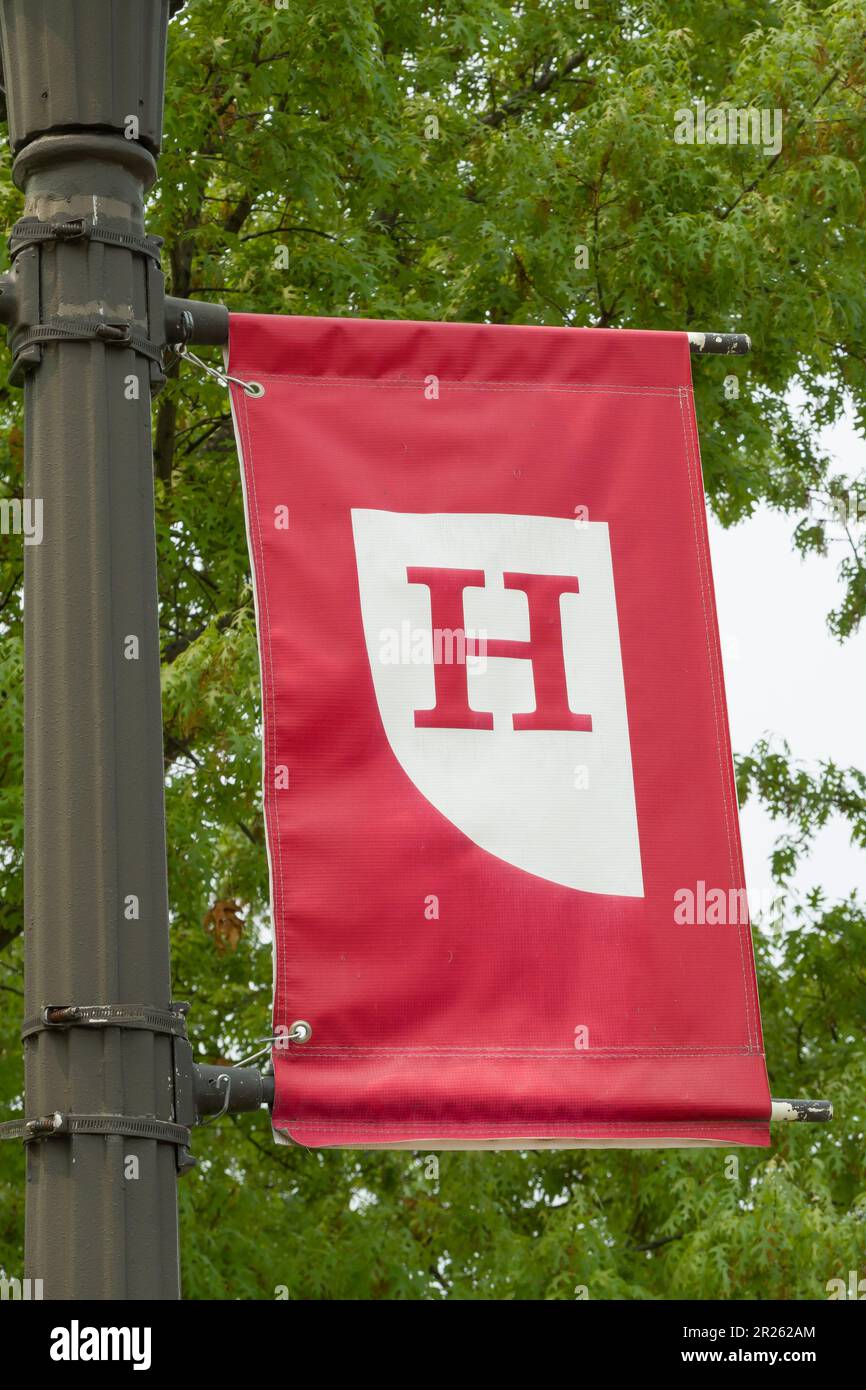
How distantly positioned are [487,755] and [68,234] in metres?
1.24

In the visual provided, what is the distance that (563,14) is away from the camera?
11.3 meters

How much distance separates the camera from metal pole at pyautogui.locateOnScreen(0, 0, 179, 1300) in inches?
112

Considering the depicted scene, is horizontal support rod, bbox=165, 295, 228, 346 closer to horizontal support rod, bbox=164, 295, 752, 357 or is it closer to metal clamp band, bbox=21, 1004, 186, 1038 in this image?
horizontal support rod, bbox=164, 295, 752, 357

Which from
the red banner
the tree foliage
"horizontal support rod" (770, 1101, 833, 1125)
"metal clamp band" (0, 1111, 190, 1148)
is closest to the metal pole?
"metal clamp band" (0, 1111, 190, 1148)

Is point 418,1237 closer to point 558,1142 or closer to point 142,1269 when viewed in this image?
point 558,1142

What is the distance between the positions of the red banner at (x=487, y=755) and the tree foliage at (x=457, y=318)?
4.63 meters

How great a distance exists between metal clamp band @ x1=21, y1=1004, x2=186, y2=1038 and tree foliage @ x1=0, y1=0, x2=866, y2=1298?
5461 millimetres

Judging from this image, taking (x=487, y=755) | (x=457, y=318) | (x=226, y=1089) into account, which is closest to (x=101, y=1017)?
(x=226, y=1089)

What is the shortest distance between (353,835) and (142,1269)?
96 cm

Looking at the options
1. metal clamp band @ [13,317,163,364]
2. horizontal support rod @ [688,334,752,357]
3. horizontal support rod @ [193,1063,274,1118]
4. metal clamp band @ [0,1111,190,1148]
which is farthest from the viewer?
horizontal support rod @ [688,334,752,357]

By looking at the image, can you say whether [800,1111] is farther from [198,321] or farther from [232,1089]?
[198,321]

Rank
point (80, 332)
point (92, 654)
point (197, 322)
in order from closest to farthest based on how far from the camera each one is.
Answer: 1. point (92, 654)
2. point (80, 332)
3. point (197, 322)

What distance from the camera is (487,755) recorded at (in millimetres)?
3660

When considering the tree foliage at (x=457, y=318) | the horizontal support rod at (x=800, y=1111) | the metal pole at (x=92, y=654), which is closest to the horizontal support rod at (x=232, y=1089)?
the metal pole at (x=92, y=654)
